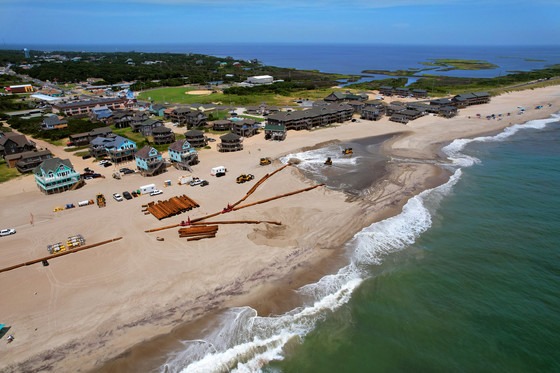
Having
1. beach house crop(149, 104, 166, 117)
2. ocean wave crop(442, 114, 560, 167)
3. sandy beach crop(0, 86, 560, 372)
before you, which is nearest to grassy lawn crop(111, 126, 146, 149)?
beach house crop(149, 104, 166, 117)

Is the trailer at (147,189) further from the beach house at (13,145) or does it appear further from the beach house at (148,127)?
the beach house at (13,145)

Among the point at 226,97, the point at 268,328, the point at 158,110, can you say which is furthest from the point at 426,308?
the point at 226,97

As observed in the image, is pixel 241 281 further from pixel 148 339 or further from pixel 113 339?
pixel 113 339

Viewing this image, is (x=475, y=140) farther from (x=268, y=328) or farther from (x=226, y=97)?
(x=226, y=97)

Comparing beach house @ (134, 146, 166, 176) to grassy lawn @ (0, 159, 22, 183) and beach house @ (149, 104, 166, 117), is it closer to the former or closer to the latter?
grassy lawn @ (0, 159, 22, 183)

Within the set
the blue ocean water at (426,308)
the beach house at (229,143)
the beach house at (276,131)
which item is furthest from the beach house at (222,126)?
the blue ocean water at (426,308)

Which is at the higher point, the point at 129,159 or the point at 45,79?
the point at 45,79

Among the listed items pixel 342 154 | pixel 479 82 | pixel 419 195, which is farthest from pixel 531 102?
pixel 419 195
